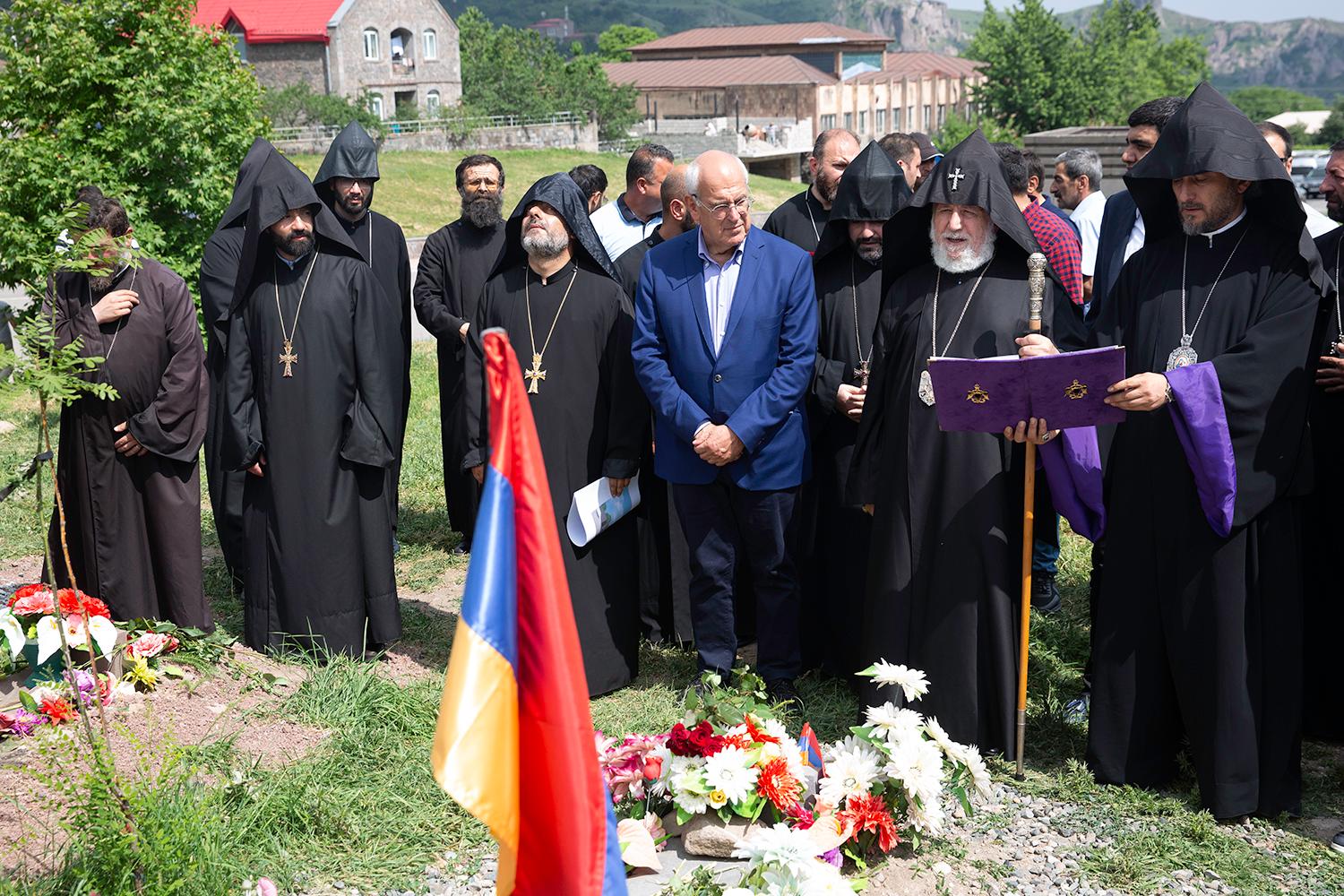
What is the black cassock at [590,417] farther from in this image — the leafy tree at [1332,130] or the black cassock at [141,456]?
the leafy tree at [1332,130]

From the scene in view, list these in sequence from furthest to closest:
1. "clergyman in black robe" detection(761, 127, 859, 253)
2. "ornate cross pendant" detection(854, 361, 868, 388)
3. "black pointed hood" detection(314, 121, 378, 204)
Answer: "black pointed hood" detection(314, 121, 378, 204) < "clergyman in black robe" detection(761, 127, 859, 253) < "ornate cross pendant" detection(854, 361, 868, 388)

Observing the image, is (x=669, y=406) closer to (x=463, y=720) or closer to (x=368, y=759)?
(x=368, y=759)

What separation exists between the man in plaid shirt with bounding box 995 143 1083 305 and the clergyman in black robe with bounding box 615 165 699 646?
1.84 m

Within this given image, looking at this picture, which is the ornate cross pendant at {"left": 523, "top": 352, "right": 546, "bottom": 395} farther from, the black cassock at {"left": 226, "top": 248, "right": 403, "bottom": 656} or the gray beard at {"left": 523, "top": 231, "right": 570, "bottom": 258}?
the black cassock at {"left": 226, "top": 248, "right": 403, "bottom": 656}

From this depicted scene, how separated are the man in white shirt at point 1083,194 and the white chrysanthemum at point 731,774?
5308 mm

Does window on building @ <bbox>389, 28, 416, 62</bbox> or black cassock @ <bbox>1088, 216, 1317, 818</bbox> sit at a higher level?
window on building @ <bbox>389, 28, 416, 62</bbox>

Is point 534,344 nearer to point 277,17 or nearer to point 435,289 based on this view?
point 435,289

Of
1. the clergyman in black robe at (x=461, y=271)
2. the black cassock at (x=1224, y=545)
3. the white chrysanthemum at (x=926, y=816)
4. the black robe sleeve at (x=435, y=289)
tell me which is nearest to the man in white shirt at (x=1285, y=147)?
the black cassock at (x=1224, y=545)

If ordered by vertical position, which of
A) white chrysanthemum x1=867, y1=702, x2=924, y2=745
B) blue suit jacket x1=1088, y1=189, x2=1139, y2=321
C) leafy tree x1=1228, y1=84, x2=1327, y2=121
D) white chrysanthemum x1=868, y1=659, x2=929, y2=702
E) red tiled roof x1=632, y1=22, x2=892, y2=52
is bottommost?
white chrysanthemum x1=867, y1=702, x2=924, y2=745

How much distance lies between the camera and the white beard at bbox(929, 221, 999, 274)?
16.3 ft

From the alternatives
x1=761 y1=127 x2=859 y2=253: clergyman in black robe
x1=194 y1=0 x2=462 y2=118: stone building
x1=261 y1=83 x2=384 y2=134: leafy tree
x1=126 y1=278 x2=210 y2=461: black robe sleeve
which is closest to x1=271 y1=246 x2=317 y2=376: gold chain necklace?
x1=126 y1=278 x2=210 y2=461: black robe sleeve

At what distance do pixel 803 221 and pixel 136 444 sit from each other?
10.9ft

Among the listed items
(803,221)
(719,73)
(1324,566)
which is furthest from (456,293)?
(719,73)

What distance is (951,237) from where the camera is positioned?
4.96 meters
